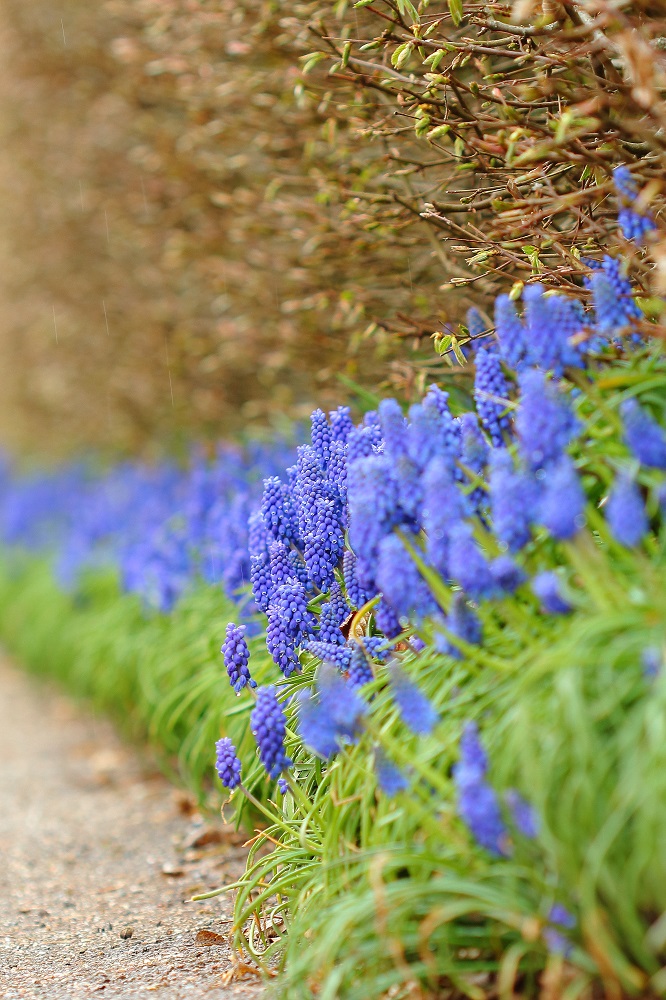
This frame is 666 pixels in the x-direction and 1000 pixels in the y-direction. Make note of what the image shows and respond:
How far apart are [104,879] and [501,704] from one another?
2057mm

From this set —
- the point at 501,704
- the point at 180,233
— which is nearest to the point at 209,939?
the point at 501,704

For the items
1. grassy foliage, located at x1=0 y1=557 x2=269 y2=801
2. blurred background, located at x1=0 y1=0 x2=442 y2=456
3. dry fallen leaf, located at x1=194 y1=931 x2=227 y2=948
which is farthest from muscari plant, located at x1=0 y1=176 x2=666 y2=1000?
blurred background, located at x1=0 y1=0 x2=442 y2=456

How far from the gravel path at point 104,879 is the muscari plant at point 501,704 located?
27cm

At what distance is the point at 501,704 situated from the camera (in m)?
1.92

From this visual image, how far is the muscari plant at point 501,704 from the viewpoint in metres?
1.72

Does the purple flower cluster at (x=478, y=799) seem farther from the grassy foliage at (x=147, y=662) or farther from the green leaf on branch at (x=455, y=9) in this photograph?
the green leaf on branch at (x=455, y=9)

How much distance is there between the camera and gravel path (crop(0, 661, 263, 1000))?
2547mm

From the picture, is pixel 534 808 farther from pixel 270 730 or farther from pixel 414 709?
pixel 270 730

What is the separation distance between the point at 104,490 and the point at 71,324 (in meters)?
1.63

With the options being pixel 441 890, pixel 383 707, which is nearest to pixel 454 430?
pixel 383 707

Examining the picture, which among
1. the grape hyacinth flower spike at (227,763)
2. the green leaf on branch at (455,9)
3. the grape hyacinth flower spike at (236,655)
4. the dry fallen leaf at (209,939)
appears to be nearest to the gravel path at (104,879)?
the dry fallen leaf at (209,939)

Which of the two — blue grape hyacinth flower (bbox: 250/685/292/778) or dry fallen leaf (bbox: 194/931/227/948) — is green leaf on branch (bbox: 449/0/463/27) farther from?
dry fallen leaf (bbox: 194/931/227/948)

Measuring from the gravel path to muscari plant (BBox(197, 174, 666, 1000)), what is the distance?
Result: 10.8 inches

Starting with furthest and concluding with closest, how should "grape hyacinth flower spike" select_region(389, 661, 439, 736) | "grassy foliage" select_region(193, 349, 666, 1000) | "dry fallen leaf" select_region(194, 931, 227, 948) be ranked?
"dry fallen leaf" select_region(194, 931, 227, 948)
"grape hyacinth flower spike" select_region(389, 661, 439, 736)
"grassy foliage" select_region(193, 349, 666, 1000)
